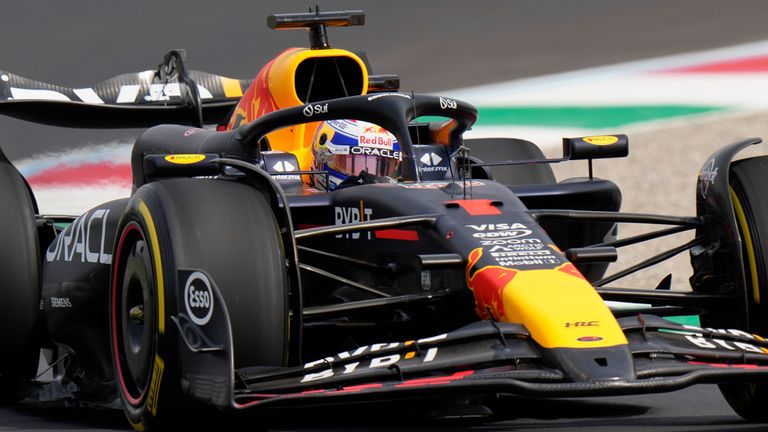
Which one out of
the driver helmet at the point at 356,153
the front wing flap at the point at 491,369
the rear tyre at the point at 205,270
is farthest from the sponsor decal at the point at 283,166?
the front wing flap at the point at 491,369

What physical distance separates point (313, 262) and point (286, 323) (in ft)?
4.10

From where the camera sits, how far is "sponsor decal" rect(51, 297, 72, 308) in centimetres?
652

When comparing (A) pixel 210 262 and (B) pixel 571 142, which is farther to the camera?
(B) pixel 571 142

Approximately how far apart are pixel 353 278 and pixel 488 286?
4.24ft

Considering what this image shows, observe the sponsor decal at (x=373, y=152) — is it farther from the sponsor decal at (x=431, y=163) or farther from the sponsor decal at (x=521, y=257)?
the sponsor decal at (x=521, y=257)

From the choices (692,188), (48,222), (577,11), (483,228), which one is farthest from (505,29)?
(483,228)

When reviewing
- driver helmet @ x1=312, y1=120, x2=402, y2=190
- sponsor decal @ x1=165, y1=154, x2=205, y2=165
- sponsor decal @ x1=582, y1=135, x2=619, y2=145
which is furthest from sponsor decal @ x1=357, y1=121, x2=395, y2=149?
sponsor decal @ x1=165, y1=154, x2=205, y2=165

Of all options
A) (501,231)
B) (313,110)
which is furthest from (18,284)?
(501,231)

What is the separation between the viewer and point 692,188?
12.4 metres

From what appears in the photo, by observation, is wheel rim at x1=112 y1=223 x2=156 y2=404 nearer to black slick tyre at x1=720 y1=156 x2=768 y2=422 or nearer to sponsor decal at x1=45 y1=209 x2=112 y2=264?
sponsor decal at x1=45 y1=209 x2=112 y2=264

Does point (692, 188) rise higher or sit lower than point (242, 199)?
lower

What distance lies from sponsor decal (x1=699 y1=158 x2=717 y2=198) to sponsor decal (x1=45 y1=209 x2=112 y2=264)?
8.65ft

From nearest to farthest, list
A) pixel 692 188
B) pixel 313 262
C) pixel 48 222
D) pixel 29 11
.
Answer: pixel 313 262 < pixel 48 222 < pixel 692 188 < pixel 29 11

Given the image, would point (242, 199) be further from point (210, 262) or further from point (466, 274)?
point (466, 274)
